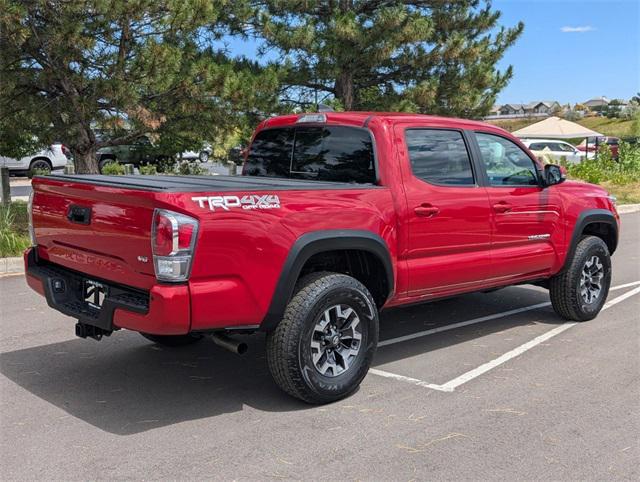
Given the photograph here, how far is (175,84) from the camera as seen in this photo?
36.4 feet

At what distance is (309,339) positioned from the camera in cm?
423

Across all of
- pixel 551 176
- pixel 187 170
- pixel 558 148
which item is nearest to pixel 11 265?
pixel 551 176

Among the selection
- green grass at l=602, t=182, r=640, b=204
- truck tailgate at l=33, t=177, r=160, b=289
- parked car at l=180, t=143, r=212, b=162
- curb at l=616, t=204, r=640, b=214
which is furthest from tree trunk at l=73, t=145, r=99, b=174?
green grass at l=602, t=182, r=640, b=204

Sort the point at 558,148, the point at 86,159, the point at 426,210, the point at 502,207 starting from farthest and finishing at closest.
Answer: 1. the point at 558,148
2. the point at 86,159
3. the point at 502,207
4. the point at 426,210

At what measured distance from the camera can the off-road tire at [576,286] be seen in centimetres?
633

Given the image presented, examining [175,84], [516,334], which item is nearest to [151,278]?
[516,334]

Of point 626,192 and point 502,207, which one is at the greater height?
point 502,207

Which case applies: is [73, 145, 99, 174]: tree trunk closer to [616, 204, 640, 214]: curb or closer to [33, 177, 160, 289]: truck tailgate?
[33, 177, 160, 289]: truck tailgate

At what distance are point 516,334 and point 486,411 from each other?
1.97m

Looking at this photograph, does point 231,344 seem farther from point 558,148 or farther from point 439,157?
point 558,148

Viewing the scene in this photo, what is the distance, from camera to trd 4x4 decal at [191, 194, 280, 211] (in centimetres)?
376

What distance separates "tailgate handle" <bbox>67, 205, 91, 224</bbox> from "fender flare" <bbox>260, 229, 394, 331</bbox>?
1255mm

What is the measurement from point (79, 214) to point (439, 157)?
267 cm

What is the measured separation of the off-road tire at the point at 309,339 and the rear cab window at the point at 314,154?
36.2 inches
